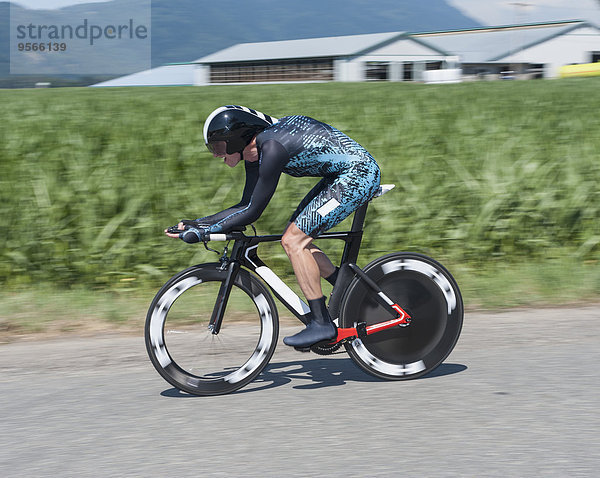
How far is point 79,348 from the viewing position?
20.3ft

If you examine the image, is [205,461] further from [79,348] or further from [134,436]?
[79,348]

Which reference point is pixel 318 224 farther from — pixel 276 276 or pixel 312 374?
pixel 312 374

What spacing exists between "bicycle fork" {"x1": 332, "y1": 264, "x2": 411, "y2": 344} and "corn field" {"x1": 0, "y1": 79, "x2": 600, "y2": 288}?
10.5ft

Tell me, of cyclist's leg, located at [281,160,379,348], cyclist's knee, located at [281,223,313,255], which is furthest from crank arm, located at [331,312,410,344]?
cyclist's knee, located at [281,223,313,255]

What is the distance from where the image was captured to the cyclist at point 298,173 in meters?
4.72

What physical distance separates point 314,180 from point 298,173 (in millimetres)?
3690

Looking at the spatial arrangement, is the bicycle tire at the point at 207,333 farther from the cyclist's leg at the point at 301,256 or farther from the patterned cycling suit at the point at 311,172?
the patterned cycling suit at the point at 311,172

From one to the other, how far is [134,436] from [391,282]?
1.89 m

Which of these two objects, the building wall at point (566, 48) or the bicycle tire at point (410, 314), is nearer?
the bicycle tire at point (410, 314)

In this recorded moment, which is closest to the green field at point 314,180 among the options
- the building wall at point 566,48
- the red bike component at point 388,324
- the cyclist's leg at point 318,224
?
the red bike component at point 388,324

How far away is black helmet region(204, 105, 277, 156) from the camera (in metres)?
4.71

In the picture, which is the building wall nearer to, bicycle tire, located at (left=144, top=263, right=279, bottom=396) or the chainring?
the chainring

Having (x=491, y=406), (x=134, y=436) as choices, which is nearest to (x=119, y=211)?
(x=134, y=436)

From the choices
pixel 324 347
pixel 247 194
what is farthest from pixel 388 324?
pixel 247 194
